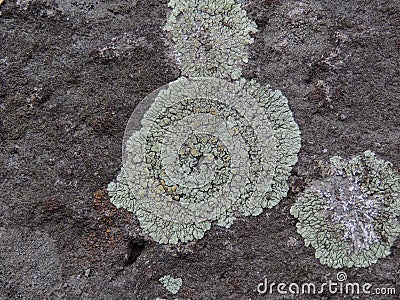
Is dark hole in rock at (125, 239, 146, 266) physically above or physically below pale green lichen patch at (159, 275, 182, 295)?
above

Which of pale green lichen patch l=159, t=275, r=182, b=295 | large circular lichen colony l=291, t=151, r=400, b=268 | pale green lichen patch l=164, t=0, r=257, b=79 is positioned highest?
pale green lichen patch l=164, t=0, r=257, b=79

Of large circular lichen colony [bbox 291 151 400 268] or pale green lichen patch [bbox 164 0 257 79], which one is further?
pale green lichen patch [bbox 164 0 257 79]

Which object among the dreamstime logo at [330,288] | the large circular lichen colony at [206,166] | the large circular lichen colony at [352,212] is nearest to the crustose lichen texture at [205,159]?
the large circular lichen colony at [206,166]

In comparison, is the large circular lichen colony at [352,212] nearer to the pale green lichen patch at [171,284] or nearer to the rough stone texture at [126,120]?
the rough stone texture at [126,120]

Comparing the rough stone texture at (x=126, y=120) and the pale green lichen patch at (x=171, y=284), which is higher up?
the rough stone texture at (x=126, y=120)

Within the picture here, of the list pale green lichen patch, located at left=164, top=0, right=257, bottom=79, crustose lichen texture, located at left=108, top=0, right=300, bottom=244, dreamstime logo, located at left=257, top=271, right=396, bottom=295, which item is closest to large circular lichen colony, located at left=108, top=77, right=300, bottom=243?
crustose lichen texture, located at left=108, top=0, right=300, bottom=244

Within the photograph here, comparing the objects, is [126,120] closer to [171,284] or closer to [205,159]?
[205,159]

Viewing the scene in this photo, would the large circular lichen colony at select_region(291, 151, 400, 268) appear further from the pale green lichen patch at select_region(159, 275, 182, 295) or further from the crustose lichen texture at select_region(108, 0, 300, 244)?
the pale green lichen patch at select_region(159, 275, 182, 295)

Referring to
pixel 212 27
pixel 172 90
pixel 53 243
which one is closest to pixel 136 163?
pixel 172 90
